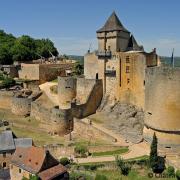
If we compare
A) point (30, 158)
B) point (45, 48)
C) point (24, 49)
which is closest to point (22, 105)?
point (30, 158)

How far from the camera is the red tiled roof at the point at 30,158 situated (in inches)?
1250

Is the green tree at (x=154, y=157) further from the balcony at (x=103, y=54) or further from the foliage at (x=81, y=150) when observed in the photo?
the balcony at (x=103, y=54)

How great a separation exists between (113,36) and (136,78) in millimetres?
6494

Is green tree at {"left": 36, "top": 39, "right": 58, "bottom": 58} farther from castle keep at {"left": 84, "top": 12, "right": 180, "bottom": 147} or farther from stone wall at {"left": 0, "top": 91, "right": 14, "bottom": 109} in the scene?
castle keep at {"left": 84, "top": 12, "right": 180, "bottom": 147}

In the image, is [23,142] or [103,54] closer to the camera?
[23,142]

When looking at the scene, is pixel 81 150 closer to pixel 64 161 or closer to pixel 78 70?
pixel 64 161

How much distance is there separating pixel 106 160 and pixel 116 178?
260 centimetres

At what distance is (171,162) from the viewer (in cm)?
3531

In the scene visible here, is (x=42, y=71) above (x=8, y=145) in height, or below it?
above

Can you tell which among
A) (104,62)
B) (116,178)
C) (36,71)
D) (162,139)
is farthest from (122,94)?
(36,71)

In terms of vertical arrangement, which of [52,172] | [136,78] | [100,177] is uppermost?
[136,78]

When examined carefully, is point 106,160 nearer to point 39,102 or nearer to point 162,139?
point 162,139

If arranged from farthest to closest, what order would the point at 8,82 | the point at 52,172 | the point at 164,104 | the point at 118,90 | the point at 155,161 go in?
the point at 8,82, the point at 118,90, the point at 164,104, the point at 155,161, the point at 52,172

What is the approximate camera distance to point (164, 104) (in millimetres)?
36375
